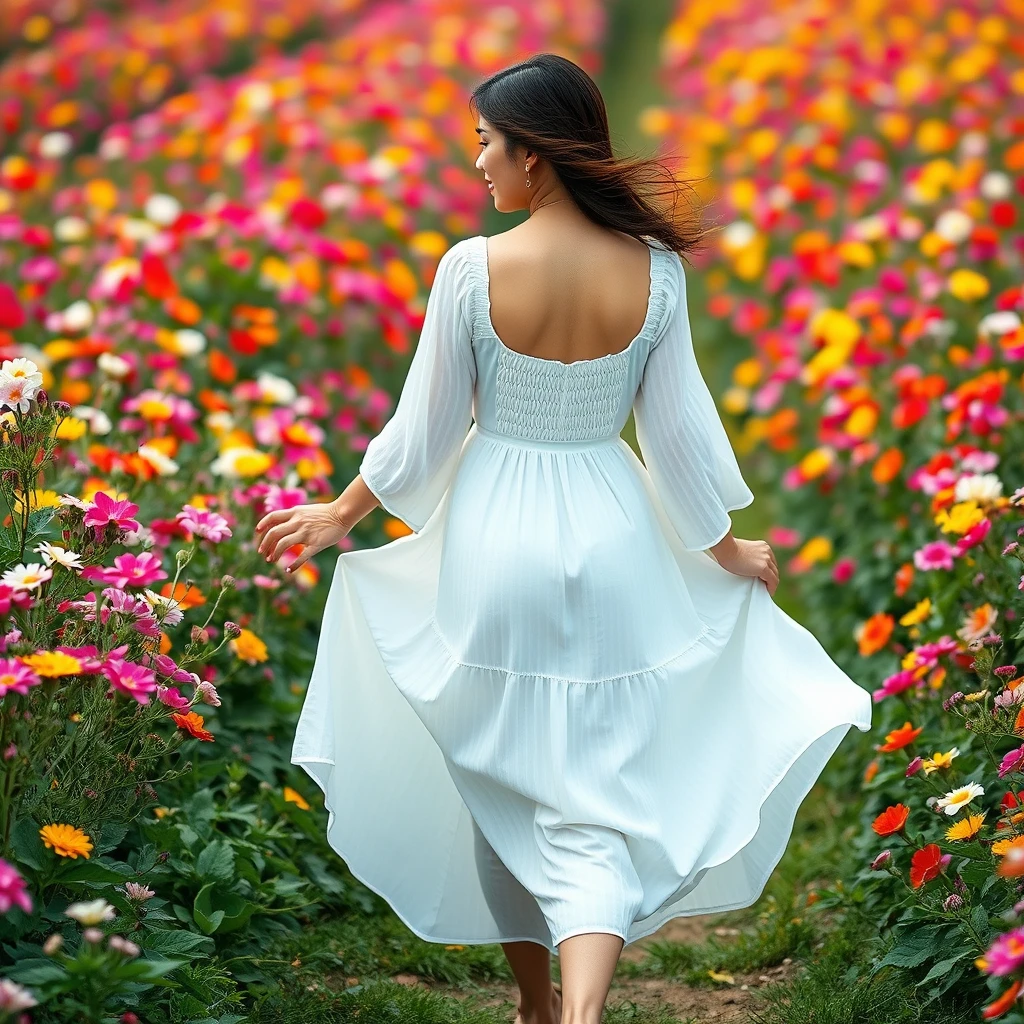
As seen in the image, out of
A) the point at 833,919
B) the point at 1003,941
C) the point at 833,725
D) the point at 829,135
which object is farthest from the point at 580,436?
the point at 829,135

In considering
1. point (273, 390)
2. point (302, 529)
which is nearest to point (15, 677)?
point (302, 529)

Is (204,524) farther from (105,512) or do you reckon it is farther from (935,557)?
(935,557)

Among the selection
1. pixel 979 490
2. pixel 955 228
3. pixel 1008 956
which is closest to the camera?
pixel 1008 956

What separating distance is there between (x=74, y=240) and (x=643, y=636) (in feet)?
13.1

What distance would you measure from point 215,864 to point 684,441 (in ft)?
3.90

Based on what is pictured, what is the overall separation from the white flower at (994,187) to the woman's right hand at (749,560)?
3.62 metres

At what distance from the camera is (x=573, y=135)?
93.9 inches

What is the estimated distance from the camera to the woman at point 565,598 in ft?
7.84

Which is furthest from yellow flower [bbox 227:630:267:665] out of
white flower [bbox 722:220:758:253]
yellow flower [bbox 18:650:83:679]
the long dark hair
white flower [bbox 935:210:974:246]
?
white flower [bbox 722:220:758:253]

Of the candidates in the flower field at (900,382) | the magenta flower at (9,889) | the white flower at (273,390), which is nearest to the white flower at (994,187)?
the flower field at (900,382)

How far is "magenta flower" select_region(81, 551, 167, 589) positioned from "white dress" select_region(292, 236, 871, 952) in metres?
0.38

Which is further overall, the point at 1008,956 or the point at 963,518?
the point at 963,518

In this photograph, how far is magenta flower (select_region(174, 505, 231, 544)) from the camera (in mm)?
2803

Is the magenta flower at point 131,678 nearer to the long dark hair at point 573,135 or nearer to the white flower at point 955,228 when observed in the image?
the long dark hair at point 573,135
